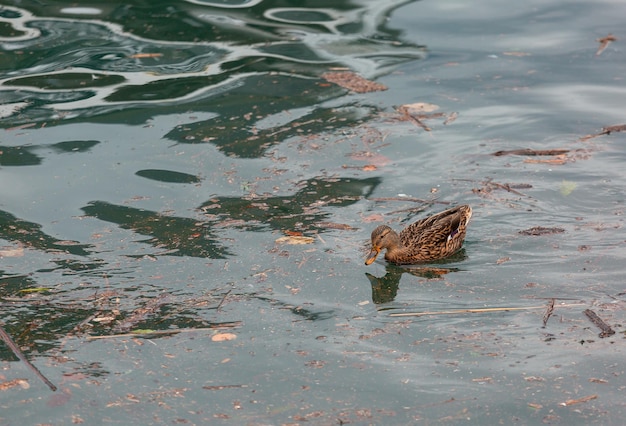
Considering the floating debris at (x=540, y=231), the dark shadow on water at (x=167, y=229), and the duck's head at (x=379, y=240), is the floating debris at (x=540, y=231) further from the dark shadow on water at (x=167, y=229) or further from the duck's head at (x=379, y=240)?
the dark shadow on water at (x=167, y=229)

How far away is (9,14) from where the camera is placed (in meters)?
13.1

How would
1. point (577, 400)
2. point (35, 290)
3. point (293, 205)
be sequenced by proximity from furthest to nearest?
1. point (293, 205)
2. point (35, 290)
3. point (577, 400)

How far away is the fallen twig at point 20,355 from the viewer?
5904mm

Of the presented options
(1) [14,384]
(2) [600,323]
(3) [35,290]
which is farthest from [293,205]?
(1) [14,384]

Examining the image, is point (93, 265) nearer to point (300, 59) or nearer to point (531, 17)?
point (300, 59)

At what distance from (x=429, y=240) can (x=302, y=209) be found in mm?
1216

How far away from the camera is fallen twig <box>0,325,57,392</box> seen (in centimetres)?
590

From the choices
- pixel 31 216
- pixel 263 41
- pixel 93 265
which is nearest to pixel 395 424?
pixel 93 265

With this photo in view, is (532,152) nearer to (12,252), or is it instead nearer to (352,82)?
(352,82)

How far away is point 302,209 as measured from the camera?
8.48 metres

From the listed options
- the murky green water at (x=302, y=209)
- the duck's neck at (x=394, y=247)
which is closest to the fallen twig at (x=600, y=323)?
the murky green water at (x=302, y=209)

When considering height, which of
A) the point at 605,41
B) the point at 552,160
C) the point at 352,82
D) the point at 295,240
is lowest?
the point at 295,240

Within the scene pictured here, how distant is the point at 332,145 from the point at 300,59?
275 centimetres

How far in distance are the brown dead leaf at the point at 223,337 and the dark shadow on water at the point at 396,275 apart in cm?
111
